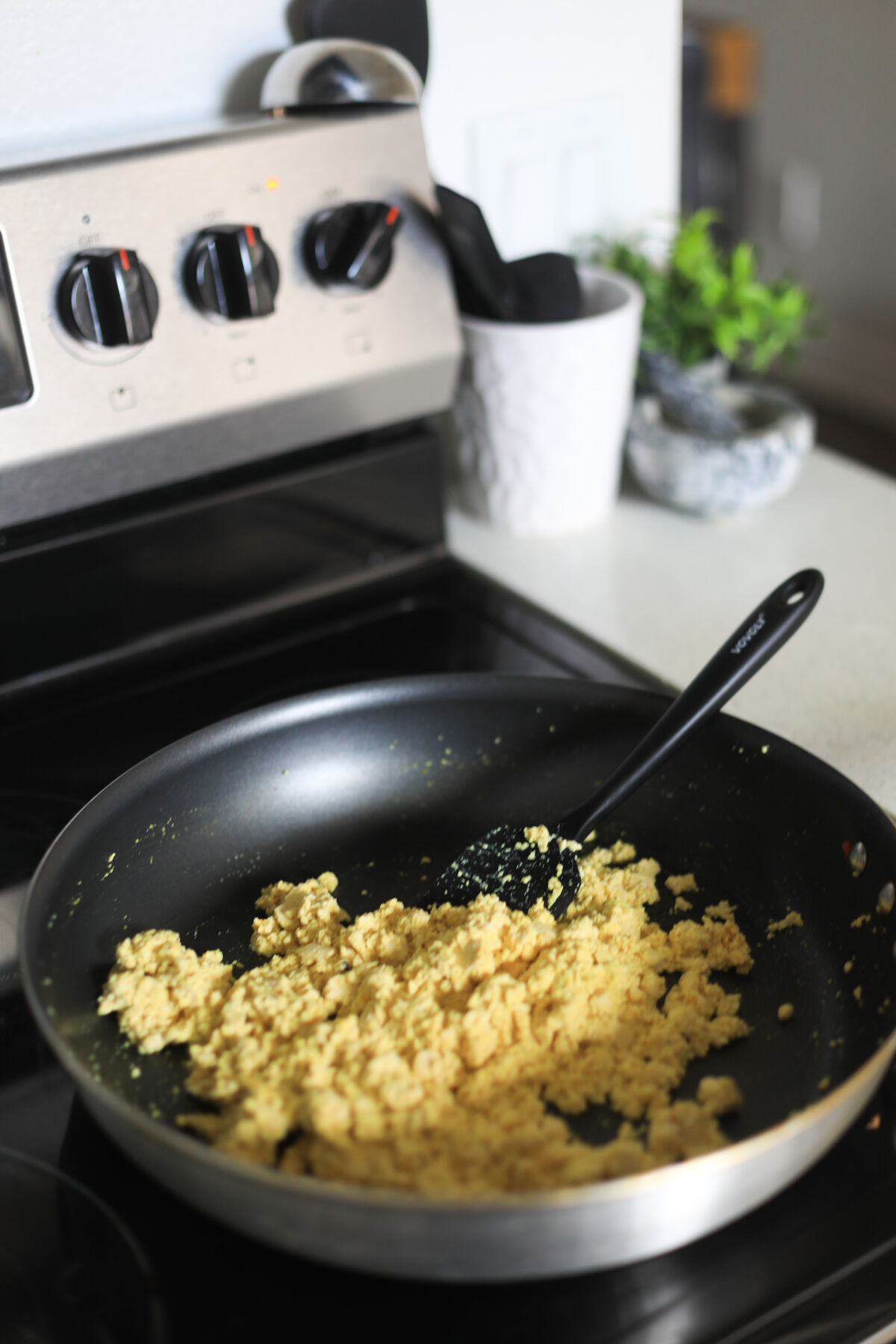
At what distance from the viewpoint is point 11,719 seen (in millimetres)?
702

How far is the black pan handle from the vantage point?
1.90ft

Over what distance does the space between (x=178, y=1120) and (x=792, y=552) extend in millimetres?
592

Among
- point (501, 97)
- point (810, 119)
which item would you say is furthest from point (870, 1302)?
point (810, 119)

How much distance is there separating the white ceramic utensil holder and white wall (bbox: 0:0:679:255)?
97 mm

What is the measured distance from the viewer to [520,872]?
570mm

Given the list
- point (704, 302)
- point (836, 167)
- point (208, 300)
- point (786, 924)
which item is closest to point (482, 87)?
point (704, 302)

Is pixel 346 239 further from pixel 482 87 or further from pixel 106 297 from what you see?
pixel 482 87

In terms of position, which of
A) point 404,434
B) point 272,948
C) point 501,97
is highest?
point 501,97

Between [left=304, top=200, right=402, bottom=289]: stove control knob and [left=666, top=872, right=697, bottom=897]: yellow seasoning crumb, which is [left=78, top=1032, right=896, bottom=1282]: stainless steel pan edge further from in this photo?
[left=304, top=200, right=402, bottom=289]: stove control knob

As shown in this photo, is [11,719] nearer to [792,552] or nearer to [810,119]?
[792,552]

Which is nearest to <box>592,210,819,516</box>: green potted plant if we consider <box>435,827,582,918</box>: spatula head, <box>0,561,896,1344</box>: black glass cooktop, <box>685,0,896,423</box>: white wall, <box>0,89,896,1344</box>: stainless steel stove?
<box>0,89,896,1344</box>: stainless steel stove

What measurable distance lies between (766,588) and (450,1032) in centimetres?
45

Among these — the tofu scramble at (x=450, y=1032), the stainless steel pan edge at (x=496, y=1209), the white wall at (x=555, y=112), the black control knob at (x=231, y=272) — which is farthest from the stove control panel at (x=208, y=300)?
the stainless steel pan edge at (x=496, y=1209)

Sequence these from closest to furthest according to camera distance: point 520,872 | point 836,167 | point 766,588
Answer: point 520,872, point 766,588, point 836,167
